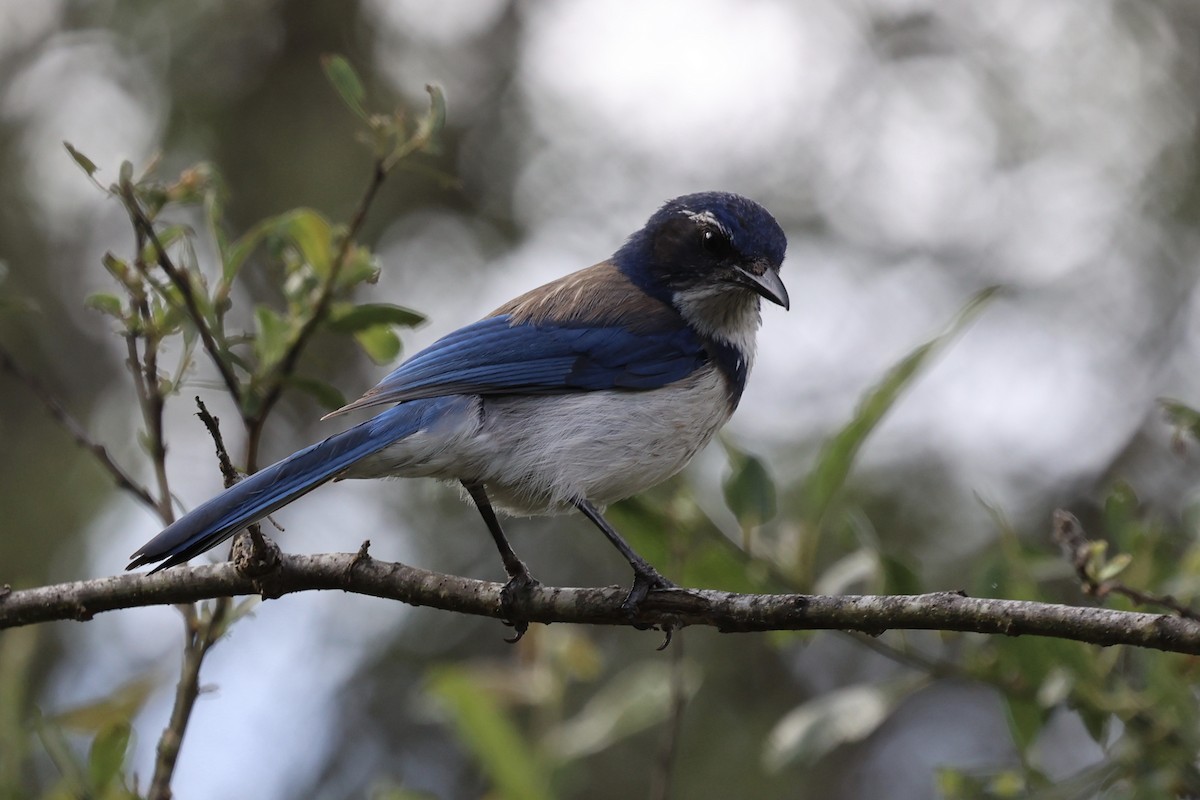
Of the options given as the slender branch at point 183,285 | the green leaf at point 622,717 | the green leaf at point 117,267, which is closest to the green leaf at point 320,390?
the slender branch at point 183,285

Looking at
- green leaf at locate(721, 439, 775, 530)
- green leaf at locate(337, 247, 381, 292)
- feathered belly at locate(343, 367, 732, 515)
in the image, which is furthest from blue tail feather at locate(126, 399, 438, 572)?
green leaf at locate(721, 439, 775, 530)

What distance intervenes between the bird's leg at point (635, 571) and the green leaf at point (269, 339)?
1.20 metres

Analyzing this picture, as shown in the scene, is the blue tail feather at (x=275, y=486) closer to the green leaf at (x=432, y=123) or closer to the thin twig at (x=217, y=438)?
the thin twig at (x=217, y=438)

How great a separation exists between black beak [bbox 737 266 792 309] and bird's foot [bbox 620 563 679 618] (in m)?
1.24

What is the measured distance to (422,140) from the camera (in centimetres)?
369

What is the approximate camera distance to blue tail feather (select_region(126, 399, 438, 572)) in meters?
3.23

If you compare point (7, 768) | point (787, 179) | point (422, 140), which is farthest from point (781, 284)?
point (787, 179)

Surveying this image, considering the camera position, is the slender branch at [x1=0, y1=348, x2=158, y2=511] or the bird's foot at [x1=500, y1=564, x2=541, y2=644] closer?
the bird's foot at [x1=500, y1=564, x2=541, y2=644]

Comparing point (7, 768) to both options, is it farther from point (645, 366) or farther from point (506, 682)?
point (645, 366)

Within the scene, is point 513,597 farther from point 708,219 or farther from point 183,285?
point 708,219

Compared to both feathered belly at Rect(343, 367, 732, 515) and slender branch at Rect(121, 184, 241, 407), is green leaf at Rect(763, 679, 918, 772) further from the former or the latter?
slender branch at Rect(121, 184, 241, 407)

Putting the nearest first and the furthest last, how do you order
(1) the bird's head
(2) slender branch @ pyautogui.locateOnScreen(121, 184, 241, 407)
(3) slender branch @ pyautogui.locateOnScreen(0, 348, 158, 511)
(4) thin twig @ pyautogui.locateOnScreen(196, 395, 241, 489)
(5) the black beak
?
(4) thin twig @ pyautogui.locateOnScreen(196, 395, 241, 489)
(2) slender branch @ pyautogui.locateOnScreen(121, 184, 241, 407)
(3) slender branch @ pyautogui.locateOnScreen(0, 348, 158, 511)
(5) the black beak
(1) the bird's head

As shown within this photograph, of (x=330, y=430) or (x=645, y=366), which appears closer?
(x=645, y=366)

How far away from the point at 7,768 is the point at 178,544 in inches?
34.4
